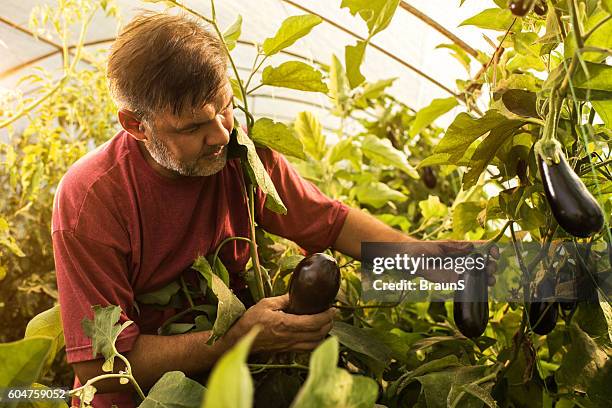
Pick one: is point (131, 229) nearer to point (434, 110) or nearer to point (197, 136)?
point (197, 136)

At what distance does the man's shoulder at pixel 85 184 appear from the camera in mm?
999

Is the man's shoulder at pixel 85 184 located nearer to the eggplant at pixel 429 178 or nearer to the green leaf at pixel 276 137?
the green leaf at pixel 276 137

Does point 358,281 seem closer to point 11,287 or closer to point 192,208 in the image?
point 192,208

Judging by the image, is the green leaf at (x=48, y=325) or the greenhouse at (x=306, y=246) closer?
the greenhouse at (x=306, y=246)

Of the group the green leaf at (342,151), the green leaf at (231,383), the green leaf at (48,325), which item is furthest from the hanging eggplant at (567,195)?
the green leaf at (342,151)

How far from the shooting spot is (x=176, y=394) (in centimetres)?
65

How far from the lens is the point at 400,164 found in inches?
57.4

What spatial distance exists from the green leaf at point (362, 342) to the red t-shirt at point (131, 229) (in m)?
0.24

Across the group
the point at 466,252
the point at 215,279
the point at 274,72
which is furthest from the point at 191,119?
the point at 466,252

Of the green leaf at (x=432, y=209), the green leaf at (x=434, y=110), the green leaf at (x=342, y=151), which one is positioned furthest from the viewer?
the green leaf at (x=342, y=151)

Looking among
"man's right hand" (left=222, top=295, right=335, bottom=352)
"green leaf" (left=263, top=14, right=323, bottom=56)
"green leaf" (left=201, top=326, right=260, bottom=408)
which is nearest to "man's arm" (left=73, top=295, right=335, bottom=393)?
"man's right hand" (left=222, top=295, right=335, bottom=352)

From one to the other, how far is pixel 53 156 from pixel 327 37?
123 cm

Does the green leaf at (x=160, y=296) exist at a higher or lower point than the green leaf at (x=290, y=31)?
lower

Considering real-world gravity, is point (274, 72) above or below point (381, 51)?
below
